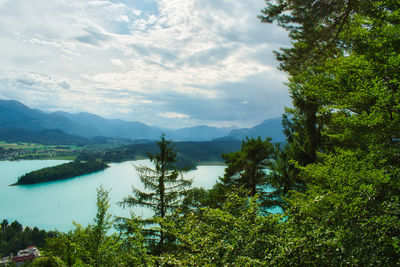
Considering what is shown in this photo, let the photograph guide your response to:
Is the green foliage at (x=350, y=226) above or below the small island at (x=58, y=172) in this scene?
above

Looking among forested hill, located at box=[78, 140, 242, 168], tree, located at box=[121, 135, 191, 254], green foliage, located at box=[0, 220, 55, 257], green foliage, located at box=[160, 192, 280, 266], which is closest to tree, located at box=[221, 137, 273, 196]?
tree, located at box=[121, 135, 191, 254]

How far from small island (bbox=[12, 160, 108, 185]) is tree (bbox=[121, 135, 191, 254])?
89.3m

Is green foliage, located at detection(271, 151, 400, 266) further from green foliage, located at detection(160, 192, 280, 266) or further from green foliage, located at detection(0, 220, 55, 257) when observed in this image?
green foliage, located at detection(0, 220, 55, 257)

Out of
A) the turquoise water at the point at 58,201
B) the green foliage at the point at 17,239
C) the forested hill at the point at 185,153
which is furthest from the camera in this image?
the forested hill at the point at 185,153

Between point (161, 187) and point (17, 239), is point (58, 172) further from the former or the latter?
point (161, 187)

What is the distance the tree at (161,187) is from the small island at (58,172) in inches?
3518

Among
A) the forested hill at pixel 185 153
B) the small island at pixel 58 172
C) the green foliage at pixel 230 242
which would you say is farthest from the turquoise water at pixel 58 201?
the forested hill at pixel 185 153

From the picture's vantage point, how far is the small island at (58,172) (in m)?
79.6

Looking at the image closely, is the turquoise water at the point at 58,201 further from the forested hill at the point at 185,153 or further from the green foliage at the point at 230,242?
the forested hill at the point at 185,153

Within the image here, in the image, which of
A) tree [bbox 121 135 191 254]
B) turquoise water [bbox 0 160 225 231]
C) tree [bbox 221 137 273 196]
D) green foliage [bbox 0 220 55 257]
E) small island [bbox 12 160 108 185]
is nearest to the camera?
tree [bbox 121 135 191 254]

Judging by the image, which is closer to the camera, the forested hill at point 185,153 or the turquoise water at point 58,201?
the turquoise water at point 58,201

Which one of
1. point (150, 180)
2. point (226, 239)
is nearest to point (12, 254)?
point (150, 180)

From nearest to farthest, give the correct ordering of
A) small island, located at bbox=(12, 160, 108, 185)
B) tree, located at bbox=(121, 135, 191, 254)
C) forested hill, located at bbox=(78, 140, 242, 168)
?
tree, located at bbox=(121, 135, 191, 254), small island, located at bbox=(12, 160, 108, 185), forested hill, located at bbox=(78, 140, 242, 168)

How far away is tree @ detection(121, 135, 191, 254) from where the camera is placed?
1043cm
